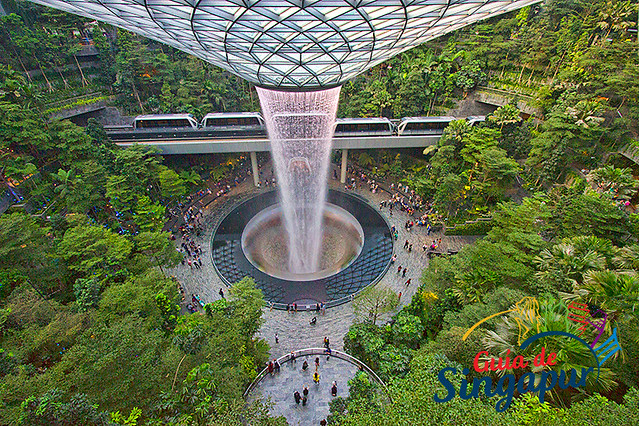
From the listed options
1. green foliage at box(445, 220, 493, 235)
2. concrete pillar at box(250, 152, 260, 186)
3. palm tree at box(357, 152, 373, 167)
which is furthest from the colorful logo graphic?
palm tree at box(357, 152, 373, 167)

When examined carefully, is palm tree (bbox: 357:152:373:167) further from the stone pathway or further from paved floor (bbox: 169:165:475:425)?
the stone pathway

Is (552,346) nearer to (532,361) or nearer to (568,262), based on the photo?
(532,361)

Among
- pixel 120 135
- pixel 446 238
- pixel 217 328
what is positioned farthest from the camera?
pixel 120 135

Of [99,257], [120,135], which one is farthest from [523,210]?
[120,135]

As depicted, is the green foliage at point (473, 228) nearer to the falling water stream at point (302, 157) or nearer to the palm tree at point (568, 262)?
the palm tree at point (568, 262)

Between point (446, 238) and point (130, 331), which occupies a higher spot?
point (130, 331)

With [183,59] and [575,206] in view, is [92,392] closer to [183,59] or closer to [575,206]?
[575,206]
